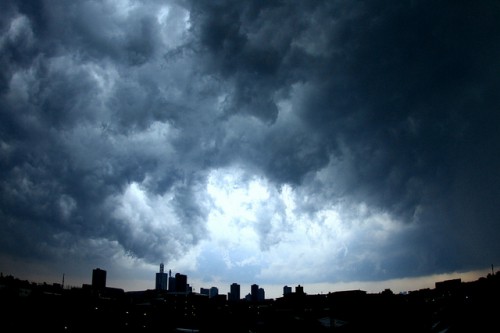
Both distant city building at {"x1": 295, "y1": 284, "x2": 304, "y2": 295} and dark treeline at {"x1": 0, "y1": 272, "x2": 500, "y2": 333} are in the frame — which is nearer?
dark treeline at {"x1": 0, "y1": 272, "x2": 500, "y2": 333}

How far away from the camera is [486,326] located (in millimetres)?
22656

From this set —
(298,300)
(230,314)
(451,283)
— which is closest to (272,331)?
(230,314)

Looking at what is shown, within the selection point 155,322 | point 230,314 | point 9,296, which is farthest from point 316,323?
point 9,296

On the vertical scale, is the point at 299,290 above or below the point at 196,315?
above

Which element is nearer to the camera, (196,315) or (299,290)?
(196,315)

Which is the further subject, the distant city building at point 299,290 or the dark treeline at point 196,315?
the distant city building at point 299,290

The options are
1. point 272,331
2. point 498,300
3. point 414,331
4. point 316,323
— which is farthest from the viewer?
point 272,331

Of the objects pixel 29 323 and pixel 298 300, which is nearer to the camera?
pixel 29 323

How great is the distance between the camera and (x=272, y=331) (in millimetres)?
62156

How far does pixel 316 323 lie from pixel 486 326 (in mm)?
36092

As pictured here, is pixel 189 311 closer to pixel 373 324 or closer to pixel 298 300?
pixel 298 300

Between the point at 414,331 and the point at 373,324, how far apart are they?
31.7ft

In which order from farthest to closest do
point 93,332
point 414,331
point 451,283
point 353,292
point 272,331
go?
1. point 451,283
2. point 353,292
3. point 93,332
4. point 272,331
5. point 414,331

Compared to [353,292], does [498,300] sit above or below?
above
